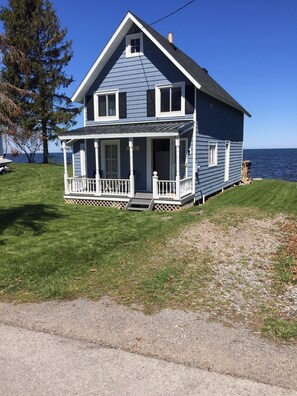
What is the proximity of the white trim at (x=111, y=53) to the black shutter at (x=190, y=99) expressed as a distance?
0.59m

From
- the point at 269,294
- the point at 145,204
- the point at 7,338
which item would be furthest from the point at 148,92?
the point at 7,338

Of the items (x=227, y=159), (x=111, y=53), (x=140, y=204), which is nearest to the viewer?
(x=140, y=204)

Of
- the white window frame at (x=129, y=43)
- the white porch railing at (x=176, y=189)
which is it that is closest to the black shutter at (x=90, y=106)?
the white window frame at (x=129, y=43)

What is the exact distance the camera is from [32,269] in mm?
6895

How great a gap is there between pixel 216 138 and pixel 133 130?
19.3 ft

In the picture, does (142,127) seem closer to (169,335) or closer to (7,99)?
(7,99)

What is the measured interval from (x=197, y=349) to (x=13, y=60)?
8169mm

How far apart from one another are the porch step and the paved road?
1017 cm

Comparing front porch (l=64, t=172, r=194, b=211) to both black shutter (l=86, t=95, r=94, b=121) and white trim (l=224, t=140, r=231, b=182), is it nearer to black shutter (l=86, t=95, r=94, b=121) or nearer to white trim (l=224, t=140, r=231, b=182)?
black shutter (l=86, t=95, r=94, b=121)

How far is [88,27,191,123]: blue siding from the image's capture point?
15.0 meters

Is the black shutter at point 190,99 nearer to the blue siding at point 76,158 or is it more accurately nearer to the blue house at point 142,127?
the blue house at point 142,127

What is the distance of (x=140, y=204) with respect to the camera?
14422 millimetres

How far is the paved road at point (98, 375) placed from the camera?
329cm

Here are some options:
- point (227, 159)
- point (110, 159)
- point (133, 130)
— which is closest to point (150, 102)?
point (133, 130)
